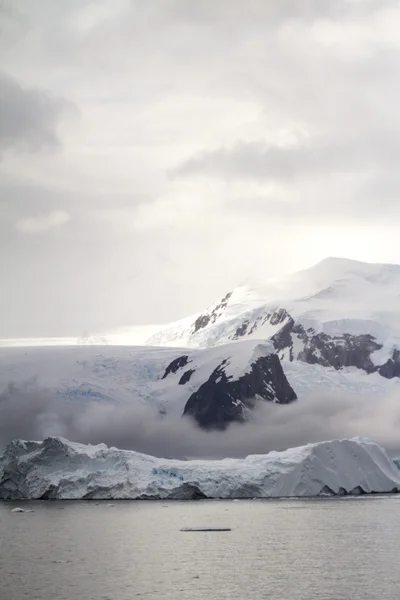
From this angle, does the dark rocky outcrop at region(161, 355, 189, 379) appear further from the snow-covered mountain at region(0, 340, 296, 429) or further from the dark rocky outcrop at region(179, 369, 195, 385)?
the dark rocky outcrop at region(179, 369, 195, 385)

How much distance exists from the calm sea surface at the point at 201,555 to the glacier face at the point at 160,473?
26.7 ft

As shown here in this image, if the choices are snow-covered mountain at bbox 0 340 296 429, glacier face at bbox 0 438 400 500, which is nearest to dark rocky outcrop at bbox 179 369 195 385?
snow-covered mountain at bbox 0 340 296 429

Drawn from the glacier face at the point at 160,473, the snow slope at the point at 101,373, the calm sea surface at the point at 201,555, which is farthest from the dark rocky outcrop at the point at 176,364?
the calm sea surface at the point at 201,555

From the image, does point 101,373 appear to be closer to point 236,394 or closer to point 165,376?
point 165,376

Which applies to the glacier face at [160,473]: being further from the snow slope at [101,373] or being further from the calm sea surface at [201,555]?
the snow slope at [101,373]

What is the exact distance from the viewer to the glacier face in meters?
100

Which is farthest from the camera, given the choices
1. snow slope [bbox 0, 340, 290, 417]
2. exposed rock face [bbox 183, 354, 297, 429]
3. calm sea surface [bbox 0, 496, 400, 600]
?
exposed rock face [bbox 183, 354, 297, 429]

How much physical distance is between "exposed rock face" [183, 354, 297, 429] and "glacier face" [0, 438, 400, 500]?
66844 mm

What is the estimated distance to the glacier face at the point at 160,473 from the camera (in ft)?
329

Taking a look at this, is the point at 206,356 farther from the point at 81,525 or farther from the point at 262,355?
the point at 81,525

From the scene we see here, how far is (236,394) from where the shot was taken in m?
188

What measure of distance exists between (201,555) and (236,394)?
430 feet

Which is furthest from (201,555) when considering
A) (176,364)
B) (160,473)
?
(176,364)

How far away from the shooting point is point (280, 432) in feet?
602
